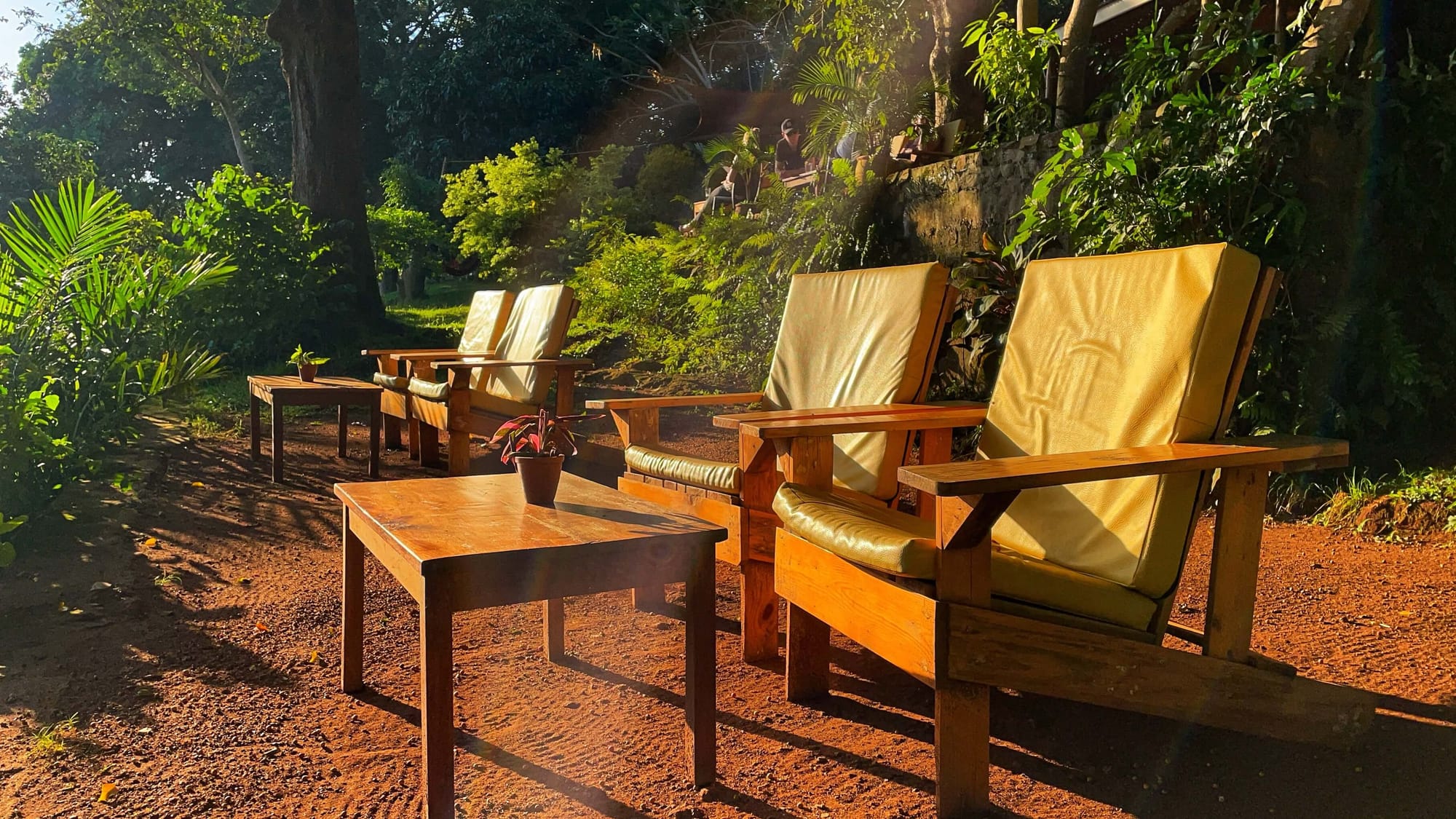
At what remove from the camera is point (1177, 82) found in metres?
4.51

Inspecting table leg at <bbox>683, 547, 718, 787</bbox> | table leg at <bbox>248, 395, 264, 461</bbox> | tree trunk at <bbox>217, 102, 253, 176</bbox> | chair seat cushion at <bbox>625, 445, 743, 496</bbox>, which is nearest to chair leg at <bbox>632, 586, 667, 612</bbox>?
chair seat cushion at <bbox>625, 445, 743, 496</bbox>

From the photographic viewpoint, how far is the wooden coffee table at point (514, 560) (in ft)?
5.87

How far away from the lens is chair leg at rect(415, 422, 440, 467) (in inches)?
230

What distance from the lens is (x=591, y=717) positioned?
93.5 inches

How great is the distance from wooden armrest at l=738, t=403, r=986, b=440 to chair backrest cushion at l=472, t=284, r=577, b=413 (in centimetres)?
270

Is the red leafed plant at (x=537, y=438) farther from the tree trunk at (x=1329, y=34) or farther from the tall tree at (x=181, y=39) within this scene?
the tall tree at (x=181, y=39)

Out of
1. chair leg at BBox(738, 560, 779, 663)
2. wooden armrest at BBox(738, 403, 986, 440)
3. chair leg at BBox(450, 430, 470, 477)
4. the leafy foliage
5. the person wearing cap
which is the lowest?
chair leg at BBox(738, 560, 779, 663)

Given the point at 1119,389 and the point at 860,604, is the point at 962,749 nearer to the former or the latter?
the point at 860,604

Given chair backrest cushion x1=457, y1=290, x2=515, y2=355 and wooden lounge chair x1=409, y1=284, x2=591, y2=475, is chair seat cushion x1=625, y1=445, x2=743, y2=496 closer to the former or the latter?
wooden lounge chair x1=409, y1=284, x2=591, y2=475

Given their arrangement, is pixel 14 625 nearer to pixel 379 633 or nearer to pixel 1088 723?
pixel 379 633

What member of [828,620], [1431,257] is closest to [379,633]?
[828,620]

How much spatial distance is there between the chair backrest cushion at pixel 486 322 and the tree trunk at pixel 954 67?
305cm

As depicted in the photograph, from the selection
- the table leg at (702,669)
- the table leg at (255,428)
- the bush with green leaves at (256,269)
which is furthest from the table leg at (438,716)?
the bush with green leaves at (256,269)

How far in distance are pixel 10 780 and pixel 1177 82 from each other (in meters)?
5.00
